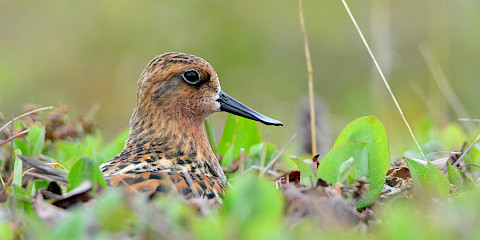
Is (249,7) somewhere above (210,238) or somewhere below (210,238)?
above

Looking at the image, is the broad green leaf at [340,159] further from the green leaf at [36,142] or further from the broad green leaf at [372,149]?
the green leaf at [36,142]

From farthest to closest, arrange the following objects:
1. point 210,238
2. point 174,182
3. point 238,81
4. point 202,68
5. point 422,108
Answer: point 238,81 < point 422,108 < point 202,68 < point 174,182 < point 210,238

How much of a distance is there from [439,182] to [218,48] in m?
9.06

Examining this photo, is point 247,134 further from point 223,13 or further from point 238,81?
point 223,13

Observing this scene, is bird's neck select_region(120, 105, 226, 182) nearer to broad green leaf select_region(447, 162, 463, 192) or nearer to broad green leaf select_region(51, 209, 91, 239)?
broad green leaf select_region(447, 162, 463, 192)

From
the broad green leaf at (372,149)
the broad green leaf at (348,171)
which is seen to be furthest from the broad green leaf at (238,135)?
the broad green leaf at (348,171)

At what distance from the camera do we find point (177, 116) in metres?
4.61

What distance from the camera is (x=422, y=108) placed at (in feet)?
36.9

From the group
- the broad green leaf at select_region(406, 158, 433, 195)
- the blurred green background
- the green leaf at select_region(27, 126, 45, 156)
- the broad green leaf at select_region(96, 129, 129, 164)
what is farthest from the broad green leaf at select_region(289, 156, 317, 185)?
the blurred green background

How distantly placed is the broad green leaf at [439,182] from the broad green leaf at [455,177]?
267mm

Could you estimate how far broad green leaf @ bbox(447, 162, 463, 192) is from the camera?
3.59m

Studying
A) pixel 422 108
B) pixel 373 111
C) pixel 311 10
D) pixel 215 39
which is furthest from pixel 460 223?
pixel 311 10

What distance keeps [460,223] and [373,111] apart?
7.61 m

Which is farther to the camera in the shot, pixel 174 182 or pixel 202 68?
pixel 202 68
